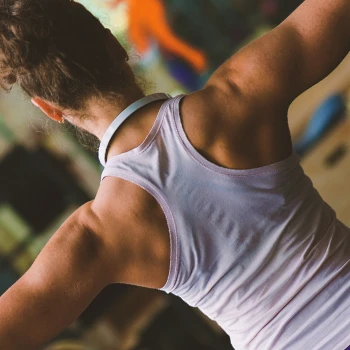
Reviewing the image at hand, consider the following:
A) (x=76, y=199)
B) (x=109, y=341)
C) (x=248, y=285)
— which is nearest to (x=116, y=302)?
(x=109, y=341)

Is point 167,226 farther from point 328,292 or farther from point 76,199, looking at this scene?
point 76,199

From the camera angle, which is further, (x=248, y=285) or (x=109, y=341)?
(x=109, y=341)

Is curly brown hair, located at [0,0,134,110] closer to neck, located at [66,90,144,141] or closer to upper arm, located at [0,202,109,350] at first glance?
neck, located at [66,90,144,141]

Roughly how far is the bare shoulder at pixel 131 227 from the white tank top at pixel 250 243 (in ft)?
0.04

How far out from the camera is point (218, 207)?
80 cm

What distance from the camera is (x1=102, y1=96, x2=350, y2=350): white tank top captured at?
2.59 ft

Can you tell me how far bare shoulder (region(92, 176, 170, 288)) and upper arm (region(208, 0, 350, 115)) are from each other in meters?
0.22

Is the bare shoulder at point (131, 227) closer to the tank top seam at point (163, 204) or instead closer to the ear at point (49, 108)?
the tank top seam at point (163, 204)

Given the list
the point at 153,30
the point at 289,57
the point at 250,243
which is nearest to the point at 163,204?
the point at 250,243

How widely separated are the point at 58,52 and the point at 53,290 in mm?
381

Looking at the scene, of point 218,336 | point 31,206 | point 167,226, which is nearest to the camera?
point 167,226

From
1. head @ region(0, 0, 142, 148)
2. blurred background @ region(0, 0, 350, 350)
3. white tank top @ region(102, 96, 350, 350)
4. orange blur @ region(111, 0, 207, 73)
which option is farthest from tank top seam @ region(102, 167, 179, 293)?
orange blur @ region(111, 0, 207, 73)

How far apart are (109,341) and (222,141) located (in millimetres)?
1491

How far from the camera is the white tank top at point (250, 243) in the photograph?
2.59 ft
